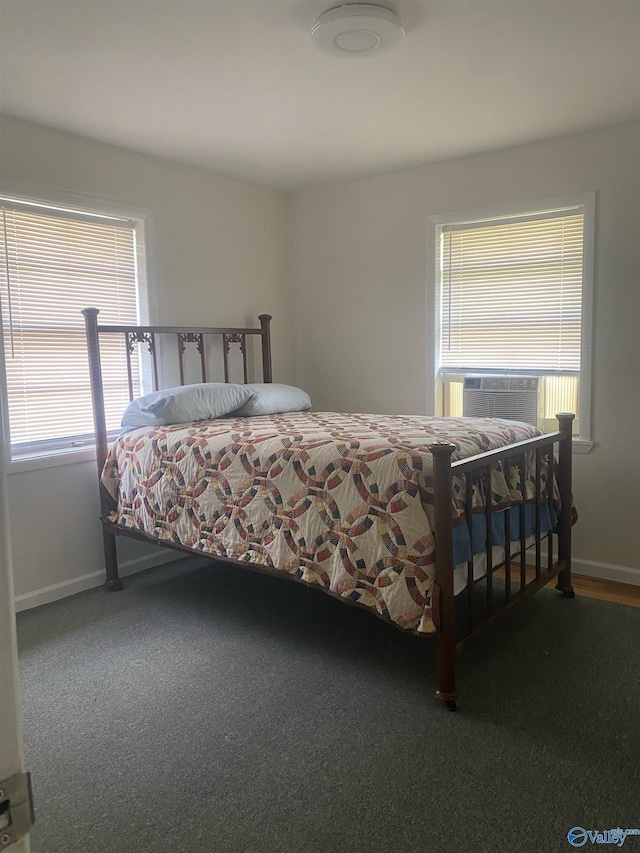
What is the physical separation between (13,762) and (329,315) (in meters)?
4.10

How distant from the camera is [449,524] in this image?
2199 millimetres

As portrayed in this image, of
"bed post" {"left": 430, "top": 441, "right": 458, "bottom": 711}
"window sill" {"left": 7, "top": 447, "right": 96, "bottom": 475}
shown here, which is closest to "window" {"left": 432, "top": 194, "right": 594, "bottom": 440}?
"bed post" {"left": 430, "top": 441, "right": 458, "bottom": 711}

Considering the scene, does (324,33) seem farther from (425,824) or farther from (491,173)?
(425,824)

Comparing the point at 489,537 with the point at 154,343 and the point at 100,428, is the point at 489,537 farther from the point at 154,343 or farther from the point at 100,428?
the point at 154,343

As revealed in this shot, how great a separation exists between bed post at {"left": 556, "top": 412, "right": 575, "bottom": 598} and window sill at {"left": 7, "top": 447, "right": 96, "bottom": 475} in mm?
2381

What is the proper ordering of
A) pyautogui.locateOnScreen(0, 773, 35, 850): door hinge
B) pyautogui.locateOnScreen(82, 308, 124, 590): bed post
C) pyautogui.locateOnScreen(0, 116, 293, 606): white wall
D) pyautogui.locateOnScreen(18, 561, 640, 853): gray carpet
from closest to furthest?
pyautogui.locateOnScreen(0, 773, 35, 850): door hinge, pyautogui.locateOnScreen(18, 561, 640, 853): gray carpet, pyautogui.locateOnScreen(0, 116, 293, 606): white wall, pyautogui.locateOnScreen(82, 308, 124, 590): bed post

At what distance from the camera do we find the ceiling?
2.18 metres

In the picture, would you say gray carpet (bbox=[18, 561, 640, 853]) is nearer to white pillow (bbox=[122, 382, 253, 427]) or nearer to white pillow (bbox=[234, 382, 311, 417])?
white pillow (bbox=[122, 382, 253, 427])

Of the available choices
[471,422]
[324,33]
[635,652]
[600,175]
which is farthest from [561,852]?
[600,175]

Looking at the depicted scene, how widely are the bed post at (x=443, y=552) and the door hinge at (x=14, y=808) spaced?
1763 mm

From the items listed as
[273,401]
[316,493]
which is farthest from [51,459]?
[316,493]

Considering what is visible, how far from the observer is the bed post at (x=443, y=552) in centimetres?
217

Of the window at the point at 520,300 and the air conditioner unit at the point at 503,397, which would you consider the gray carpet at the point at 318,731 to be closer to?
the air conditioner unit at the point at 503,397

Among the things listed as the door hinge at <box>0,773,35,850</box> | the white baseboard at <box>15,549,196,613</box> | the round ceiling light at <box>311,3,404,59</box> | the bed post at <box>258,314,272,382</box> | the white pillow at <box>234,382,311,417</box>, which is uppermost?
the round ceiling light at <box>311,3,404,59</box>
